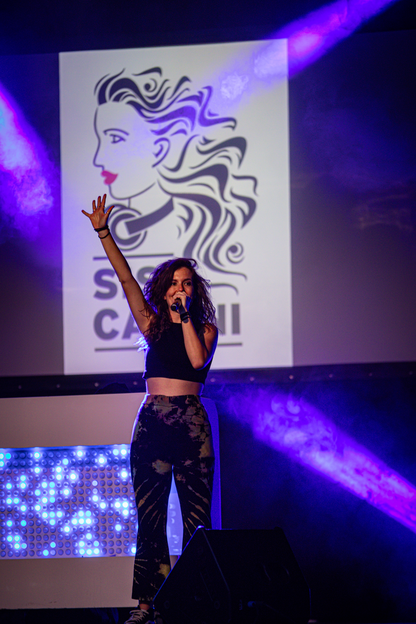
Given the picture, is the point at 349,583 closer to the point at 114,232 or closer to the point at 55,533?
the point at 55,533

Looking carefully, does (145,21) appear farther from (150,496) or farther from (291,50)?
(150,496)

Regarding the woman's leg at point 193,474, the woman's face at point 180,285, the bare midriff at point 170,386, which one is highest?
the woman's face at point 180,285

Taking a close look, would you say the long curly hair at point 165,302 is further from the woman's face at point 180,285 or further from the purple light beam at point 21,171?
the purple light beam at point 21,171

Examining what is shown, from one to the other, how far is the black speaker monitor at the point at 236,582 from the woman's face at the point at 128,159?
6.49 feet

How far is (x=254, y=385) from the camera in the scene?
299cm

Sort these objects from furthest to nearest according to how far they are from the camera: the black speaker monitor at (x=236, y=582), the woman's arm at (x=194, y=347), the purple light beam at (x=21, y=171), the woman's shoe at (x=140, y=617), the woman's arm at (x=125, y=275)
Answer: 1. the purple light beam at (x=21, y=171)
2. the woman's arm at (x=125, y=275)
3. the woman's arm at (x=194, y=347)
4. the woman's shoe at (x=140, y=617)
5. the black speaker monitor at (x=236, y=582)

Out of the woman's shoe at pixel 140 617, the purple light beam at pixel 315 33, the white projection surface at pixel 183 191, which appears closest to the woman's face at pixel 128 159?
the white projection surface at pixel 183 191

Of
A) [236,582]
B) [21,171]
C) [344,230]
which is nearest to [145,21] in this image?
[21,171]

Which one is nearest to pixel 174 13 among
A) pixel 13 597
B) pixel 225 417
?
pixel 225 417

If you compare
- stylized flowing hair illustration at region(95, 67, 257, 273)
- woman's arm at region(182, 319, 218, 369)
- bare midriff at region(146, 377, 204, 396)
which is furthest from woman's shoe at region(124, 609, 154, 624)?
stylized flowing hair illustration at region(95, 67, 257, 273)

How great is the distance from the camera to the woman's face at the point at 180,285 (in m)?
2.29

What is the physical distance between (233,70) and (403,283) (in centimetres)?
155

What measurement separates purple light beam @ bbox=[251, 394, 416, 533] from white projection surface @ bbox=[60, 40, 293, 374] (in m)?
0.43

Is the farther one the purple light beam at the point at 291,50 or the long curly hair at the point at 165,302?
the purple light beam at the point at 291,50
